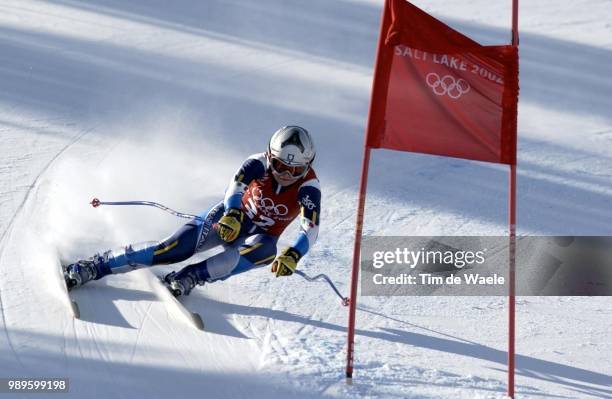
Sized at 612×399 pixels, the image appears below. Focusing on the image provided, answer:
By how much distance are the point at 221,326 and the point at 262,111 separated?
5252 mm

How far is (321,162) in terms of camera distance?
11.3 meters

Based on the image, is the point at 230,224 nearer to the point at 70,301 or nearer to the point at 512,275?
the point at 70,301

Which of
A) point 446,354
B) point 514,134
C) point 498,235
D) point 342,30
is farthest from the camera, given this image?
point 342,30

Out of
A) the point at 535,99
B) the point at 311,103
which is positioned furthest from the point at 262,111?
the point at 535,99

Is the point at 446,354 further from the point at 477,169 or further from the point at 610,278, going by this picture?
the point at 477,169

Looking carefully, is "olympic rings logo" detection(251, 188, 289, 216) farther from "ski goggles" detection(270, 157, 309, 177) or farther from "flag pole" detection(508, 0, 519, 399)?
"flag pole" detection(508, 0, 519, 399)

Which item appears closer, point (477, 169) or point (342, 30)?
point (477, 169)

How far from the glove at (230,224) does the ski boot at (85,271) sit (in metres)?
0.99

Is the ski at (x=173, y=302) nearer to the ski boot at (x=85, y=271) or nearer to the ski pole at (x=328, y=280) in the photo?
the ski boot at (x=85, y=271)

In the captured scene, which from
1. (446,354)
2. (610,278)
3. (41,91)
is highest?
(41,91)

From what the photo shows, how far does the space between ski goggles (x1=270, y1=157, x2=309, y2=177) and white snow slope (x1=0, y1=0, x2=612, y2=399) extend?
3.60ft

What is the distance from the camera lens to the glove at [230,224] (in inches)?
300

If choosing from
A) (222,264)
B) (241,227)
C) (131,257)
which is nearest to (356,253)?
(222,264)

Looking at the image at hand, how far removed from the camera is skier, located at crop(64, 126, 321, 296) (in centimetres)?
777
